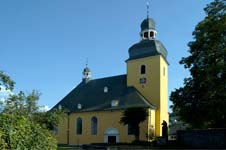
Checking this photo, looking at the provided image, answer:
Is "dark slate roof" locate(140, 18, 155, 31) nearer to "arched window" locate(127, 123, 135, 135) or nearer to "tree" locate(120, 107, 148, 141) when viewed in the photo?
"tree" locate(120, 107, 148, 141)

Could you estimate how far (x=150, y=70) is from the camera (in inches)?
2093

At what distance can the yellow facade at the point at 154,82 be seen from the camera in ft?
168

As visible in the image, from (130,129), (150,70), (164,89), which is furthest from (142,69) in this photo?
(130,129)

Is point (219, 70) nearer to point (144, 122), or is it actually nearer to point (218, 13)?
point (218, 13)

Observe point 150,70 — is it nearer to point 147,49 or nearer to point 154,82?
point 154,82

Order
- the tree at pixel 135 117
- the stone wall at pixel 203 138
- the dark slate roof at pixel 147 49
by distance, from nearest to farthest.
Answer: the stone wall at pixel 203 138 < the tree at pixel 135 117 < the dark slate roof at pixel 147 49

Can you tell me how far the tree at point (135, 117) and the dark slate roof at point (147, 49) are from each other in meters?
9.74

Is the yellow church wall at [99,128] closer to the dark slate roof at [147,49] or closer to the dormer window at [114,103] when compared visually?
the dormer window at [114,103]

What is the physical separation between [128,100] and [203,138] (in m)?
16.8

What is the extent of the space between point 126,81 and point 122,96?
3.37 meters

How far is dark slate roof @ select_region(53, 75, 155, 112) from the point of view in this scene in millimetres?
51787

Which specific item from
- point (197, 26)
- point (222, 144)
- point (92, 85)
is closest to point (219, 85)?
point (197, 26)

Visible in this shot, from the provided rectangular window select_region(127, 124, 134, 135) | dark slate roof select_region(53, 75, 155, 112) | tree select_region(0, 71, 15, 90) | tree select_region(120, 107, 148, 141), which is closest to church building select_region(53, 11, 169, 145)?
dark slate roof select_region(53, 75, 155, 112)

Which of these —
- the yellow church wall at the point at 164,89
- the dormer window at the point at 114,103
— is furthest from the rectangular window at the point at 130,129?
the yellow church wall at the point at 164,89
